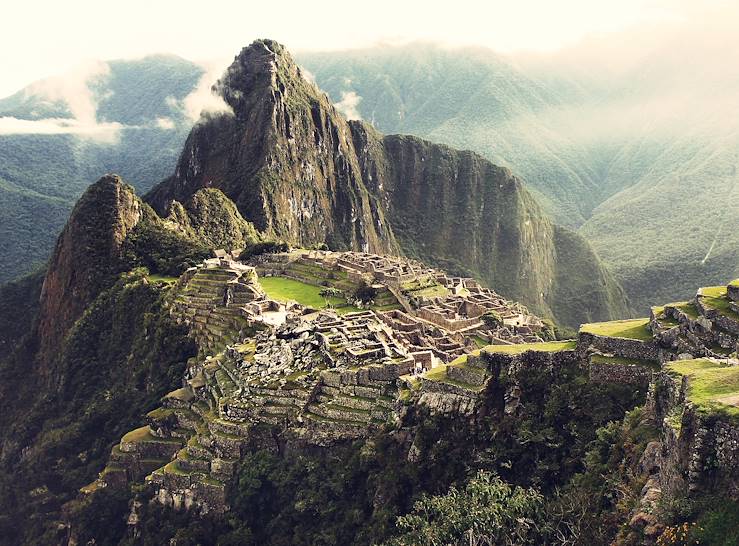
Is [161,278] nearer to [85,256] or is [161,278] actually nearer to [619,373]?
[85,256]

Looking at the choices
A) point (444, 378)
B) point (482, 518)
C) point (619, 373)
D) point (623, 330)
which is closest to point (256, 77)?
point (444, 378)

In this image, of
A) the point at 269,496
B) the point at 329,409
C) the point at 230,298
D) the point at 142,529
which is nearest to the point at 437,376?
the point at 329,409

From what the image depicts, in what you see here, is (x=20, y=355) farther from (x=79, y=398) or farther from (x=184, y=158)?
(x=184, y=158)

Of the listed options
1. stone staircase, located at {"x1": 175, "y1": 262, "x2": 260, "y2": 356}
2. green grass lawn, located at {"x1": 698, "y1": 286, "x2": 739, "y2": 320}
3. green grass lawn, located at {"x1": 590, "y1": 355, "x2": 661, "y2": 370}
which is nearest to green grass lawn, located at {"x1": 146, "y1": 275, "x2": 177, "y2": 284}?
stone staircase, located at {"x1": 175, "y1": 262, "x2": 260, "y2": 356}

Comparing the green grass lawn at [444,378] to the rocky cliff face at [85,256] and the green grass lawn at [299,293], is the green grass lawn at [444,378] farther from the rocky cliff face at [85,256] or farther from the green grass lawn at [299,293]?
the rocky cliff face at [85,256]

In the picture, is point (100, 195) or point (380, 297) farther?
point (100, 195)

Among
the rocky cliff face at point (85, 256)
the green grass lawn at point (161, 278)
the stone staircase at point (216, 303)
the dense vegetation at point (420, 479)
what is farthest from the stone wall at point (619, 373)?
the rocky cliff face at point (85, 256)
